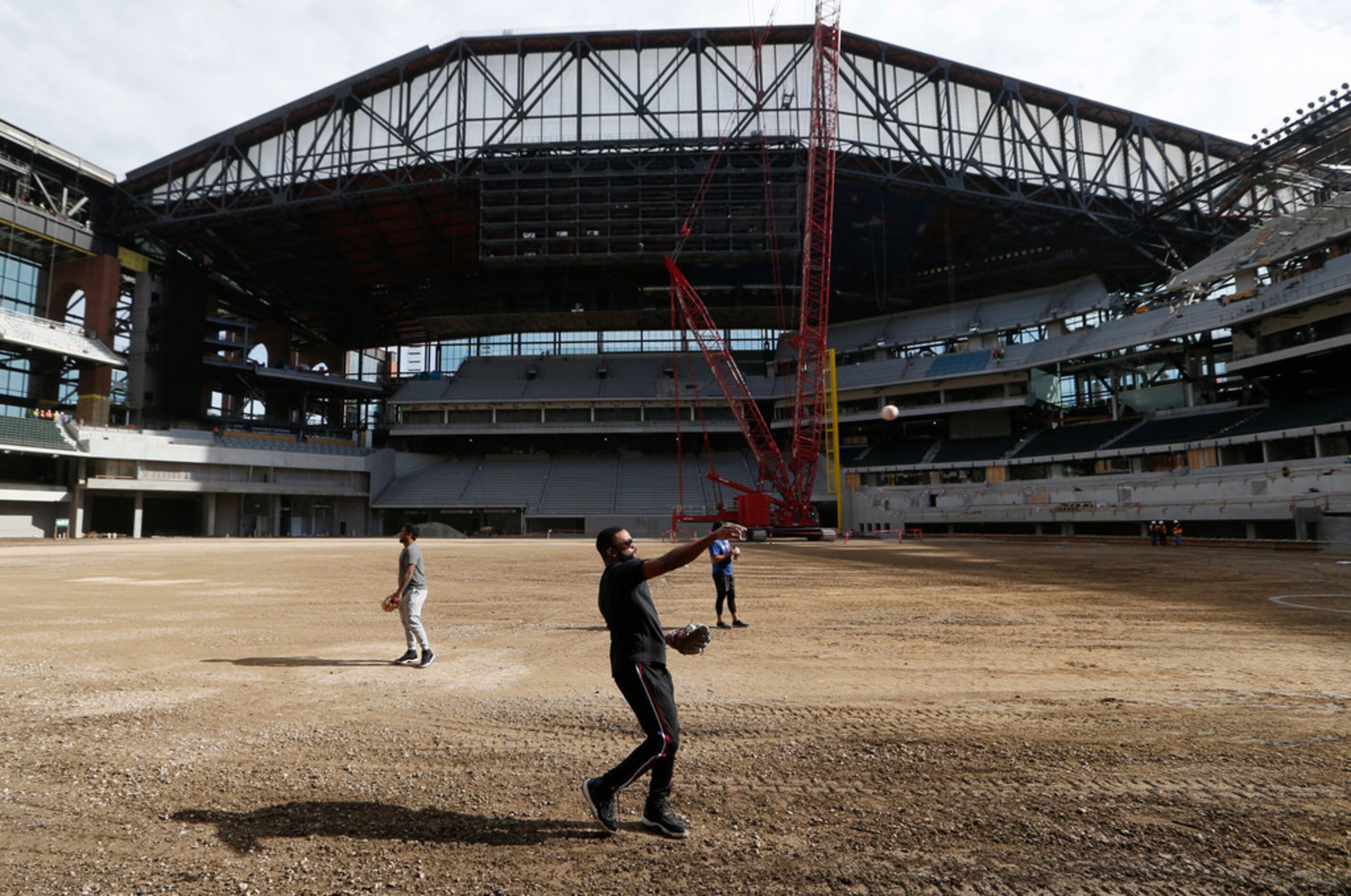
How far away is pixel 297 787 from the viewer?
478 centimetres

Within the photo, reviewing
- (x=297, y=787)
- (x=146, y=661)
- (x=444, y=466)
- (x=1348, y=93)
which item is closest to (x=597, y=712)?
(x=297, y=787)

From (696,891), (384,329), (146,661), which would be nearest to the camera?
(696,891)

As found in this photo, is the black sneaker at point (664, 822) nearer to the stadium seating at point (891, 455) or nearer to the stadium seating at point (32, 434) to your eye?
the stadium seating at point (891, 455)

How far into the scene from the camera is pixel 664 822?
4.11 metres

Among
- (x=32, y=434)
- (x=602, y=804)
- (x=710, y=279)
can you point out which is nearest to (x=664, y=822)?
(x=602, y=804)

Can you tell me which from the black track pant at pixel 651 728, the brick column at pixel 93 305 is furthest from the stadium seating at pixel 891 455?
the brick column at pixel 93 305

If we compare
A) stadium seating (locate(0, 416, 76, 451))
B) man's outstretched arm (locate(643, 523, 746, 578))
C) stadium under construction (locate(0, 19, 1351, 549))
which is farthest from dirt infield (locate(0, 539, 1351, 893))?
stadium seating (locate(0, 416, 76, 451))

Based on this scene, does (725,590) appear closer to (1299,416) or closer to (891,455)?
(1299,416)

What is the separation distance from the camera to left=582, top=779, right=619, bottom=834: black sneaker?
13.5 ft

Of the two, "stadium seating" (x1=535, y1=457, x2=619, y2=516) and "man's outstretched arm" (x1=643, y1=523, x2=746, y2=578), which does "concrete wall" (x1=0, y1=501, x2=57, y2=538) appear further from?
"man's outstretched arm" (x1=643, y1=523, x2=746, y2=578)

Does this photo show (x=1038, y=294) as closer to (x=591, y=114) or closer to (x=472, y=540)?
(x=591, y=114)

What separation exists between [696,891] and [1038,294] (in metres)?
69.7

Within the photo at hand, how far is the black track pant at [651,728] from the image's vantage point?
13.7ft

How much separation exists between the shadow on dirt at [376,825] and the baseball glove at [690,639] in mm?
1223
